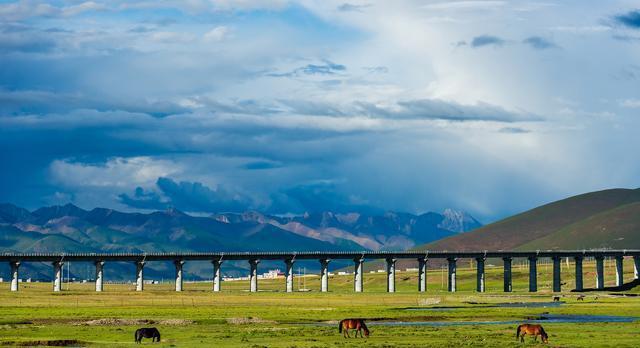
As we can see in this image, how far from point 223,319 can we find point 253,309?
98.7 ft

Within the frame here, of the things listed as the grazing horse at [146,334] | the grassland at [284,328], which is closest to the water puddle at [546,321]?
the grassland at [284,328]

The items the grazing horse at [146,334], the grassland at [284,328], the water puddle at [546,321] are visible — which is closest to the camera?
the grazing horse at [146,334]

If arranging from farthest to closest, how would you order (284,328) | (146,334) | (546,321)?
1. (546,321)
2. (284,328)
3. (146,334)

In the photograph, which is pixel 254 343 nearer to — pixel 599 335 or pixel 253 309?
pixel 599 335

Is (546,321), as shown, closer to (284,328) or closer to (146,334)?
(284,328)

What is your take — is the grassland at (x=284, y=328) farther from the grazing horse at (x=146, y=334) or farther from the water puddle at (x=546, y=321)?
the water puddle at (x=546, y=321)

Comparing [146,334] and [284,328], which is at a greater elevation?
[284,328]

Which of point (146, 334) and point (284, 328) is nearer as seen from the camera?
point (146, 334)

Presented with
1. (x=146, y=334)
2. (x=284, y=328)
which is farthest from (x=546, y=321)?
(x=146, y=334)

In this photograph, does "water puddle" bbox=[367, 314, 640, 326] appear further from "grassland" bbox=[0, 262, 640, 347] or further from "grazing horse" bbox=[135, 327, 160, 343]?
"grazing horse" bbox=[135, 327, 160, 343]

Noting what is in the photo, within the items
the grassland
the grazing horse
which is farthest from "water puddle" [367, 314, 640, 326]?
the grazing horse

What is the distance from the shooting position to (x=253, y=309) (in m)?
153

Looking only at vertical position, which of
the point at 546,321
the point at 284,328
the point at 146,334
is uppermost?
the point at 546,321

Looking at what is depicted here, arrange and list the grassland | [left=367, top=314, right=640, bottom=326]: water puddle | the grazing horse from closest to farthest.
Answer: the grazing horse
the grassland
[left=367, top=314, right=640, bottom=326]: water puddle
